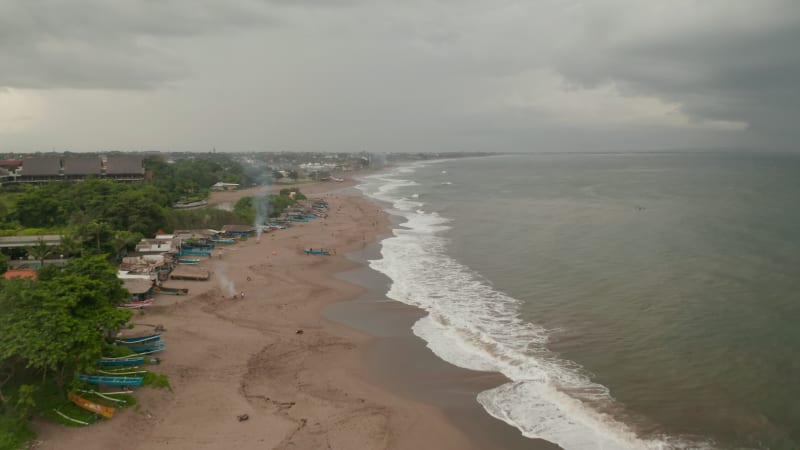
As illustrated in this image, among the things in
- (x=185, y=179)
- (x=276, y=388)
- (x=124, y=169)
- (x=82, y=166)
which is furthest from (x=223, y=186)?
(x=276, y=388)

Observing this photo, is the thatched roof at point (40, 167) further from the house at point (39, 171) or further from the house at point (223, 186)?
the house at point (223, 186)

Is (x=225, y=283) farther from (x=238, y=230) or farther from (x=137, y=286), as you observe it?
(x=238, y=230)

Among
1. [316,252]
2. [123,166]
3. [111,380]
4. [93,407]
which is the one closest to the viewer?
[93,407]

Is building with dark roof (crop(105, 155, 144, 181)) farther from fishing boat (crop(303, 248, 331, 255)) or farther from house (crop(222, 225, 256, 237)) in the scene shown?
fishing boat (crop(303, 248, 331, 255))

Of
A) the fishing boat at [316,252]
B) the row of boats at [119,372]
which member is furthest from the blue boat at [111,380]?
the fishing boat at [316,252]

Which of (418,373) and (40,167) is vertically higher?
(40,167)

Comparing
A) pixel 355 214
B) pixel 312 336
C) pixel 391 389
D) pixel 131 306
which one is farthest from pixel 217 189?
pixel 391 389

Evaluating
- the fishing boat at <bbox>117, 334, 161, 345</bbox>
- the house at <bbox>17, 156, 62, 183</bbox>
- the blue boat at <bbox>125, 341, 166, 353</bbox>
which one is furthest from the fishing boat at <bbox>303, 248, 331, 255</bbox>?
the house at <bbox>17, 156, 62, 183</bbox>

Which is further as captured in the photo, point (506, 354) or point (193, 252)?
point (193, 252)
